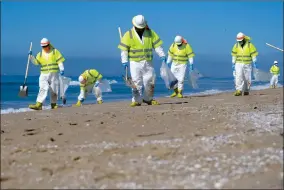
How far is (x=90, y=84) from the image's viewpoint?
53.1ft

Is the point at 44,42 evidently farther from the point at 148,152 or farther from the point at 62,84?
the point at 148,152

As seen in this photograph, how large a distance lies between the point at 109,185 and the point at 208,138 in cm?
167

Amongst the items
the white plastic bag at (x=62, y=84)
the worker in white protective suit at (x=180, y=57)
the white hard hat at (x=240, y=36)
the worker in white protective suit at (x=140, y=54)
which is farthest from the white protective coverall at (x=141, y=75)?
the worker in white protective suit at (x=180, y=57)

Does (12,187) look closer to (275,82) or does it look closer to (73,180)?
(73,180)

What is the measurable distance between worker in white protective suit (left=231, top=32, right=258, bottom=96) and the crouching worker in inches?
162

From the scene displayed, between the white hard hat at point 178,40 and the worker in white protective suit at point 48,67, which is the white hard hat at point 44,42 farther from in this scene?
the white hard hat at point 178,40

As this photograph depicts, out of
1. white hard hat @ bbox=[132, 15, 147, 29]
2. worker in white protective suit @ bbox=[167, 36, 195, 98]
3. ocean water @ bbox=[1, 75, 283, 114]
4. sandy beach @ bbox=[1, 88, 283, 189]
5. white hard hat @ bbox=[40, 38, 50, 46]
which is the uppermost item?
white hard hat @ bbox=[132, 15, 147, 29]

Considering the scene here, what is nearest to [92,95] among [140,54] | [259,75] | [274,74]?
[259,75]

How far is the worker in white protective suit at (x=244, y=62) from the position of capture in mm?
14680

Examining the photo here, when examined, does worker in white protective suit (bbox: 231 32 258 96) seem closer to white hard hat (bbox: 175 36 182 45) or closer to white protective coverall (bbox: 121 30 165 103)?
white hard hat (bbox: 175 36 182 45)

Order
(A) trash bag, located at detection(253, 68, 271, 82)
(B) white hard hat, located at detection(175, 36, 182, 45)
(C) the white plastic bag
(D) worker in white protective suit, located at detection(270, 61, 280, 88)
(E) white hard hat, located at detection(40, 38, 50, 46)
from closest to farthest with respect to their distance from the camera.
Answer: (E) white hard hat, located at detection(40, 38, 50, 46) → (C) the white plastic bag → (B) white hard hat, located at detection(175, 36, 182, 45) → (A) trash bag, located at detection(253, 68, 271, 82) → (D) worker in white protective suit, located at detection(270, 61, 280, 88)

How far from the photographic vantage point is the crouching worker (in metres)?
15.9

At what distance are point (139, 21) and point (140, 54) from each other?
665 mm

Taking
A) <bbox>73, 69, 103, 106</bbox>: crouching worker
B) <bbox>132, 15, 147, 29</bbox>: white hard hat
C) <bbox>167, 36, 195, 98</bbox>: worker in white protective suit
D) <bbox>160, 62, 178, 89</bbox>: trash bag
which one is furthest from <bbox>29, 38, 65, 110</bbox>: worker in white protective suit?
<bbox>167, 36, 195, 98</bbox>: worker in white protective suit
